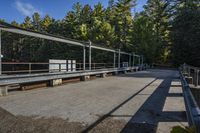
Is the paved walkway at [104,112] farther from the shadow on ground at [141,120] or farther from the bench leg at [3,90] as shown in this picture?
the bench leg at [3,90]

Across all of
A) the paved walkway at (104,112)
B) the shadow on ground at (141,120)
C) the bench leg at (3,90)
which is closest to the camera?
the shadow on ground at (141,120)

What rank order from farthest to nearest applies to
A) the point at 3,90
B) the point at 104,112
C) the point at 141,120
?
the point at 3,90 < the point at 104,112 < the point at 141,120

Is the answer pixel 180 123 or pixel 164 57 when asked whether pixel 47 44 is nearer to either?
pixel 164 57

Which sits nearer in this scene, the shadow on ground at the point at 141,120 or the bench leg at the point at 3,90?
the shadow on ground at the point at 141,120

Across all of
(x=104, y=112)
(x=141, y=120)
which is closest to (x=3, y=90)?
(x=104, y=112)

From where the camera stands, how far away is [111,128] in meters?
5.50

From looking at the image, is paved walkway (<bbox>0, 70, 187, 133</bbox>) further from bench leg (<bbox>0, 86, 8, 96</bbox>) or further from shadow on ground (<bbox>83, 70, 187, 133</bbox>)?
bench leg (<bbox>0, 86, 8, 96</bbox>)

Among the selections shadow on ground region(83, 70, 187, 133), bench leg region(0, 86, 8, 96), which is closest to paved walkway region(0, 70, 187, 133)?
shadow on ground region(83, 70, 187, 133)

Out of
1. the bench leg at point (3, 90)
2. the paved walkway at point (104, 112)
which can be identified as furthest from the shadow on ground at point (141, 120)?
the bench leg at point (3, 90)

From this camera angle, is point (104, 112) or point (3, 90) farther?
point (3, 90)

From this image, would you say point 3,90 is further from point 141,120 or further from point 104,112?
point 141,120

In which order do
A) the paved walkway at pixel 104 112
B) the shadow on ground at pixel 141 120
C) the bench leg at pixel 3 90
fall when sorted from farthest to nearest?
the bench leg at pixel 3 90, the paved walkway at pixel 104 112, the shadow on ground at pixel 141 120

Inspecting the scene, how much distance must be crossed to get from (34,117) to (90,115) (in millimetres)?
1530

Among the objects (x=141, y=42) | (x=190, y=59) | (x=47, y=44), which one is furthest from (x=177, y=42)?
(x=47, y=44)
